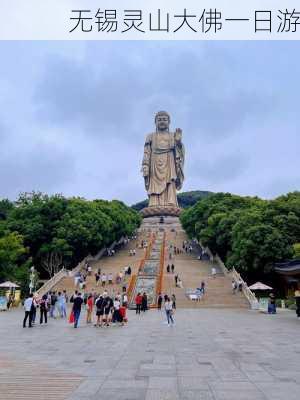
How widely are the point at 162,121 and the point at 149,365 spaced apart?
67.6 meters

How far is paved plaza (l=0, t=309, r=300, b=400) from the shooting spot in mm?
6582

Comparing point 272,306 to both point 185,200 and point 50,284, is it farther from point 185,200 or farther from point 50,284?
point 185,200

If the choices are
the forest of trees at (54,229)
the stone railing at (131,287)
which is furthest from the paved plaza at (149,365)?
the forest of trees at (54,229)

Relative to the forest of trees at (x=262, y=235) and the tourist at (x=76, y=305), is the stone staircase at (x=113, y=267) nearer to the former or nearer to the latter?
the forest of trees at (x=262, y=235)

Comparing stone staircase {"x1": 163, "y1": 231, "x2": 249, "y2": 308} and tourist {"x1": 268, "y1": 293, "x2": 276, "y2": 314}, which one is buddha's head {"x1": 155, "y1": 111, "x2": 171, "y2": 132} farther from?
tourist {"x1": 268, "y1": 293, "x2": 276, "y2": 314}

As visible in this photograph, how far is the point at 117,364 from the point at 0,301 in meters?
19.5

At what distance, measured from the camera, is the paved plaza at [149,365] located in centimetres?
658

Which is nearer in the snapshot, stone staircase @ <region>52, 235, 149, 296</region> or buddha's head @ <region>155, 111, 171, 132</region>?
stone staircase @ <region>52, 235, 149, 296</region>

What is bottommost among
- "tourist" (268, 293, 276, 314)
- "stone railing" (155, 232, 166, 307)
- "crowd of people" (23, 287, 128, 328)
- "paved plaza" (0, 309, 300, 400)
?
"paved plaza" (0, 309, 300, 400)

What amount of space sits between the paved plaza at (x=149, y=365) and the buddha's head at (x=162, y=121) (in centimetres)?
6139

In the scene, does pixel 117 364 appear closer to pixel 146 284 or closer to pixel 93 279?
pixel 146 284

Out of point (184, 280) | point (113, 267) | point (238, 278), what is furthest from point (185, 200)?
point (238, 278)

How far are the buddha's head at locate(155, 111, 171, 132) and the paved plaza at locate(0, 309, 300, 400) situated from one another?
61.4 m

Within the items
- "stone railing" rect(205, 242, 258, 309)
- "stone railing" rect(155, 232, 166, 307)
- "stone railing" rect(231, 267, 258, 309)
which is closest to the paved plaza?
"stone railing" rect(231, 267, 258, 309)
